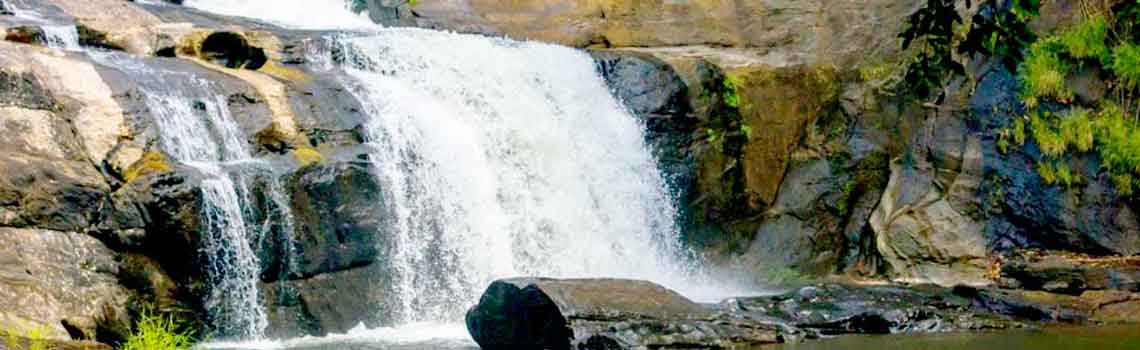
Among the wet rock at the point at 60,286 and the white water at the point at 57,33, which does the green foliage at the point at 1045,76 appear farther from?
the white water at the point at 57,33

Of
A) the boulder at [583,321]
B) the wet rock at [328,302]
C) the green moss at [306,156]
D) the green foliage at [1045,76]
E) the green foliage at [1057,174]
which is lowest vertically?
the wet rock at [328,302]

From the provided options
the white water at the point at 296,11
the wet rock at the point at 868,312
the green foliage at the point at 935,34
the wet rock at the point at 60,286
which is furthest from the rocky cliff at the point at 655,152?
the green foliage at the point at 935,34

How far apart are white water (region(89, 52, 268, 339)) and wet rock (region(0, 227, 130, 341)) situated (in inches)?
33.4

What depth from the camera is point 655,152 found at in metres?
14.5

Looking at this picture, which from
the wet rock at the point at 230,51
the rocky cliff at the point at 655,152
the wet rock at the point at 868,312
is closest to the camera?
the rocky cliff at the point at 655,152

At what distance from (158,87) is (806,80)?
7.93m

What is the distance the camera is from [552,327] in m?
9.14

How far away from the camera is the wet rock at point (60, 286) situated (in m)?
8.85

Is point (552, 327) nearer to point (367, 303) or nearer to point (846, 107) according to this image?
point (367, 303)

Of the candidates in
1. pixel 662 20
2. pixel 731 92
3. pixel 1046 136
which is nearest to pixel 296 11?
pixel 662 20

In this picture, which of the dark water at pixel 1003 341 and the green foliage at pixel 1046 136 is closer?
the dark water at pixel 1003 341

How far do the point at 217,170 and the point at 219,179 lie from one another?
0.16m

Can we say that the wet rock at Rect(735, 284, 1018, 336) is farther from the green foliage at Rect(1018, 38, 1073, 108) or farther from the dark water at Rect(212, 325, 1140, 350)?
the green foliage at Rect(1018, 38, 1073, 108)

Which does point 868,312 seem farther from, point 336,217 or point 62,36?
point 62,36
